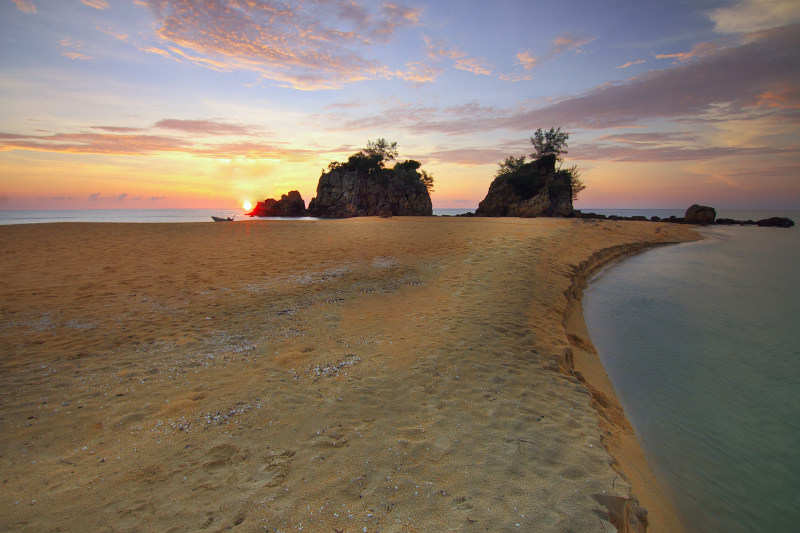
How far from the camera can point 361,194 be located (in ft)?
185

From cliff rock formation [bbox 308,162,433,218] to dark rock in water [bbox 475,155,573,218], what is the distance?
14.9 metres

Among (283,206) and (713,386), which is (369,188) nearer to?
(283,206)

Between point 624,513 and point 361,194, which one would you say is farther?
point 361,194

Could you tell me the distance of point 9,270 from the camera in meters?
11.2

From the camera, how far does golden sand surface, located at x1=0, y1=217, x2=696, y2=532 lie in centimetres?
289

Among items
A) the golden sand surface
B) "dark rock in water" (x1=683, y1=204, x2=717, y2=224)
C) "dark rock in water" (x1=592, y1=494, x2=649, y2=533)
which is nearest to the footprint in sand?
the golden sand surface

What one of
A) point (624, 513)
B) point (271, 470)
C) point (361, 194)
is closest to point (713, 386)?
point (624, 513)

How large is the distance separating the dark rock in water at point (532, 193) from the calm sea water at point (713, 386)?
38673 millimetres

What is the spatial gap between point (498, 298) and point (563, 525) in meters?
6.19

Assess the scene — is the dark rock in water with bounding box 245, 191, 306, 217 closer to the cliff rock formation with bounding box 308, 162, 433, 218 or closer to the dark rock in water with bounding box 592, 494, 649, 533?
the cliff rock formation with bounding box 308, 162, 433, 218

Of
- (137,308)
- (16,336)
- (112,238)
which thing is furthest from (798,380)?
(112,238)

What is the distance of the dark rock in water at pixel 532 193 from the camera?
50.8 meters

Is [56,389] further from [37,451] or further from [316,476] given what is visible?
[316,476]

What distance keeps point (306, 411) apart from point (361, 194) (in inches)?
2137
